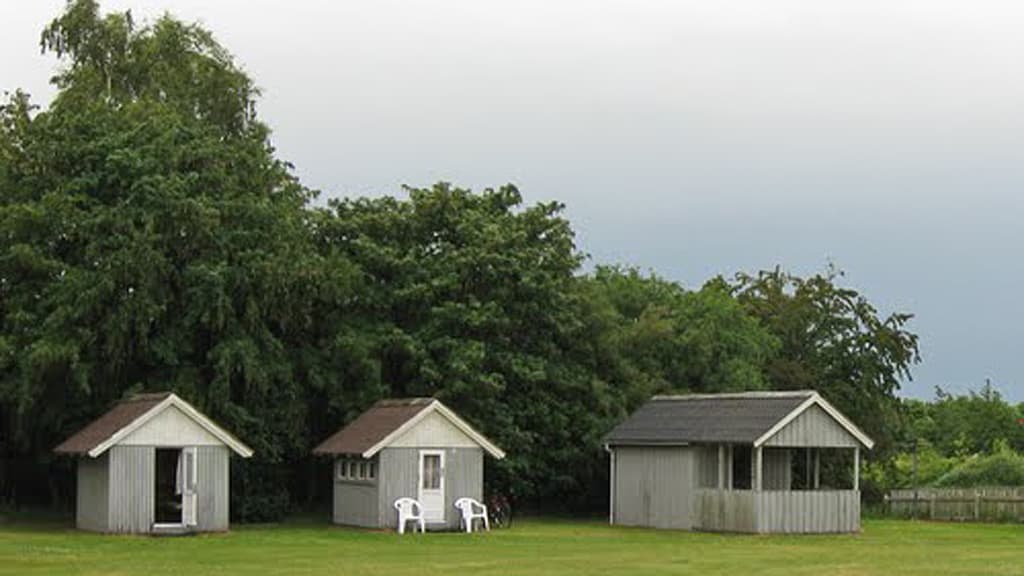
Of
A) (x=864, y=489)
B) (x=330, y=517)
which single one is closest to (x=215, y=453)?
(x=330, y=517)

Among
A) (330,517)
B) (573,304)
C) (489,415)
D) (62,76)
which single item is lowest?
(330,517)

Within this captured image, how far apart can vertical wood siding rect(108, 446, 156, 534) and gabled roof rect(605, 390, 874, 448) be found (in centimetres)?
1363

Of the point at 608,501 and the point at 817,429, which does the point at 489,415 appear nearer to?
the point at 608,501

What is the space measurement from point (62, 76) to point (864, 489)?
31429 mm

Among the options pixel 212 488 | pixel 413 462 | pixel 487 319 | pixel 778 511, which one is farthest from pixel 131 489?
pixel 778 511

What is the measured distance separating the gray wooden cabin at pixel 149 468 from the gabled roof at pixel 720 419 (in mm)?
11405

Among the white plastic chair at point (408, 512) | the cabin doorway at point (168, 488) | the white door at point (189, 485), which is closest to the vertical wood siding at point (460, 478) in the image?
the white plastic chair at point (408, 512)

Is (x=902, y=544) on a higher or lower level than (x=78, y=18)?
lower

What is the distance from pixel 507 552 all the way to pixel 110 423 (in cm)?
1172

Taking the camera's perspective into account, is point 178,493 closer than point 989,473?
Yes

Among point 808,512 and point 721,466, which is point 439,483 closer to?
point 721,466

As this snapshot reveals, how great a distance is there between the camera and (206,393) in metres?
43.8

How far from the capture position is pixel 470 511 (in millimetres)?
42438

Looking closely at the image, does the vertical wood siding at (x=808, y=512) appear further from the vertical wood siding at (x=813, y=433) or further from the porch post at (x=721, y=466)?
the porch post at (x=721, y=466)
